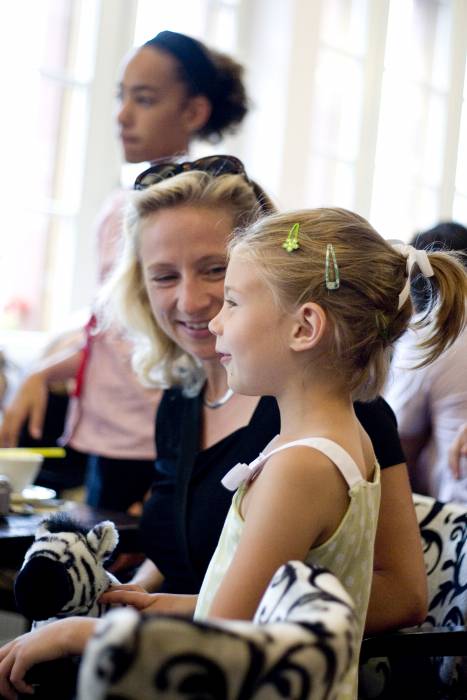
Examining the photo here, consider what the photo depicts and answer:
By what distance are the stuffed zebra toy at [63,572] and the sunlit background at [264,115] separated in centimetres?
288

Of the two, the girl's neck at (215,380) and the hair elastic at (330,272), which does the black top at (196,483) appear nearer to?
the girl's neck at (215,380)

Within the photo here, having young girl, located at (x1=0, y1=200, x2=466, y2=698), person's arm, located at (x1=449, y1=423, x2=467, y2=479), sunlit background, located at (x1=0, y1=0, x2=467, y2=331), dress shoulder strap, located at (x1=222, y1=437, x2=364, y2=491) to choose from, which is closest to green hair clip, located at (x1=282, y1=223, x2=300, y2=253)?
young girl, located at (x1=0, y1=200, x2=466, y2=698)

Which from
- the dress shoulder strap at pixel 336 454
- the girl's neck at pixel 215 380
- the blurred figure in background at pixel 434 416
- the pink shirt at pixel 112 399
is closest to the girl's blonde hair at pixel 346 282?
the dress shoulder strap at pixel 336 454

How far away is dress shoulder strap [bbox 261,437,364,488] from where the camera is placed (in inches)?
44.3

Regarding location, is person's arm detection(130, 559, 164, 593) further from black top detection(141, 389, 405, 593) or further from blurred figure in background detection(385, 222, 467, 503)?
blurred figure in background detection(385, 222, 467, 503)

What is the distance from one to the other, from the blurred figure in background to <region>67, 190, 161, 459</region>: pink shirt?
0.58 meters

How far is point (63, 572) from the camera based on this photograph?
125 centimetres

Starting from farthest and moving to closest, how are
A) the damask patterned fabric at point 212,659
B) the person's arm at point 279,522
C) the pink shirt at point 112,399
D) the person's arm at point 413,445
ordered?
the pink shirt at point 112,399 < the person's arm at point 413,445 < the person's arm at point 279,522 < the damask patterned fabric at point 212,659

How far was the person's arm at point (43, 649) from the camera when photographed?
1.16m

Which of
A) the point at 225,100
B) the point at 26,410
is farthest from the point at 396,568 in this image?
the point at 225,100

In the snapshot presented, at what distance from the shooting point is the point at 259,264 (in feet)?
4.13

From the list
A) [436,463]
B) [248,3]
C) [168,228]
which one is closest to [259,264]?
[168,228]

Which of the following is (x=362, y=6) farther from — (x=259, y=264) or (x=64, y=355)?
(x=259, y=264)

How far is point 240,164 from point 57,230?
2.59 meters
